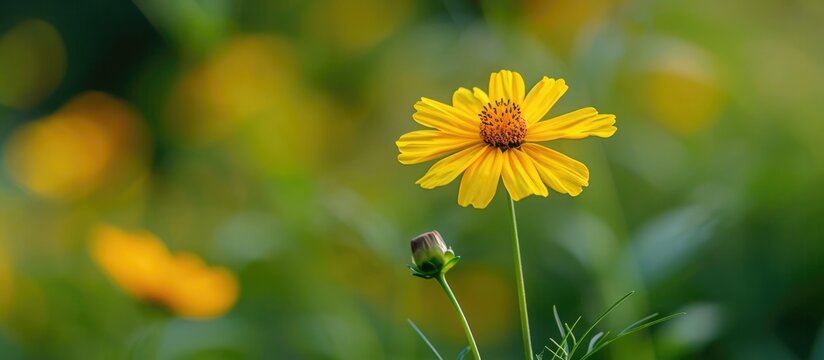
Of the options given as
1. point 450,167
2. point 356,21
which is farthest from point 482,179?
point 356,21

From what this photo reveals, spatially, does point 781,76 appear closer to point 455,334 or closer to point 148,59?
point 455,334

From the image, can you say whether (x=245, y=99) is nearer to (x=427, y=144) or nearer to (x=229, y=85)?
(x=229, y=85)

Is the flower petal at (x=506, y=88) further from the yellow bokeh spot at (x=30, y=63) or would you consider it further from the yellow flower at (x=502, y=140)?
the yellow bokeh spot at (x=30, y=63)

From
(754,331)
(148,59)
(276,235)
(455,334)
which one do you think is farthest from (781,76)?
(148,59)

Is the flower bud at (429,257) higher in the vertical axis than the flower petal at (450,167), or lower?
lower

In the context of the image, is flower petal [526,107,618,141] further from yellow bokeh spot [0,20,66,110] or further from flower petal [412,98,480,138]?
yellow bokeh spot [0,20,66,110]

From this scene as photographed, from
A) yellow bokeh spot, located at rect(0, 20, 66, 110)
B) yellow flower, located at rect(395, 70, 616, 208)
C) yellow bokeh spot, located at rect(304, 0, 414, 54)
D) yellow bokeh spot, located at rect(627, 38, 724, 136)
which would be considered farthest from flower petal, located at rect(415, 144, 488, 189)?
yellow bokeh spot, located at rect(0, 20, 66, 110)

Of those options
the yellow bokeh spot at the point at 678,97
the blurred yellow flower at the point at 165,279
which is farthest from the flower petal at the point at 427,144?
the yellow bokeh spot at the point at 678,97
